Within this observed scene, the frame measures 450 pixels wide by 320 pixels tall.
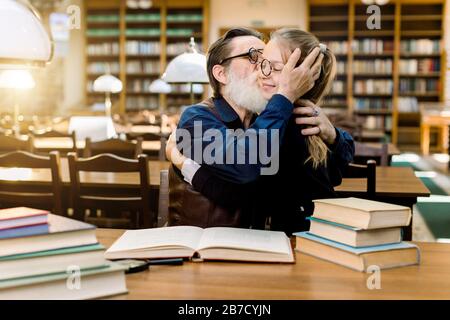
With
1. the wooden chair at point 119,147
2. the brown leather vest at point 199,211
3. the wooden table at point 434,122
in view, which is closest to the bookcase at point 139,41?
the wooden table at point 434,122

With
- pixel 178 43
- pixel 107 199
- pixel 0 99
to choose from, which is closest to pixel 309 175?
pixel 107 199

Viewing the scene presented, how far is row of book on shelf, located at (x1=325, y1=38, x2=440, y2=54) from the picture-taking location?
11.2 metres

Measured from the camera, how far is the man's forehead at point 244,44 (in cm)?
188

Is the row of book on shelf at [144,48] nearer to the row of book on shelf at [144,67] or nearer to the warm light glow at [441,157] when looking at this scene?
the row of book on shelf at [144,67]

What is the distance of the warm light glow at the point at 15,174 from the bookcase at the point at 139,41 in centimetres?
823

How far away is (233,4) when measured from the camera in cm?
1170

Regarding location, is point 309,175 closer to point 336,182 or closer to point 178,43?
point 336,182

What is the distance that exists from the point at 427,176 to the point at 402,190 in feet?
18.0

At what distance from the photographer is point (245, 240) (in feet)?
4.61

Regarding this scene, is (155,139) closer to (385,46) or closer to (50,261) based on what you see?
(50,261)

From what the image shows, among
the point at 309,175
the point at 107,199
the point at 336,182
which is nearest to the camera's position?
the point at 309,175

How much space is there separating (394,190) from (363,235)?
1.74 metres

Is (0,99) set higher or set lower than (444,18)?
lower

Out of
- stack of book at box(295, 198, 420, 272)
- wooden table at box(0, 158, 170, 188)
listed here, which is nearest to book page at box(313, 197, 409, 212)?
stack of book at box(295, 198, 420, 272)
